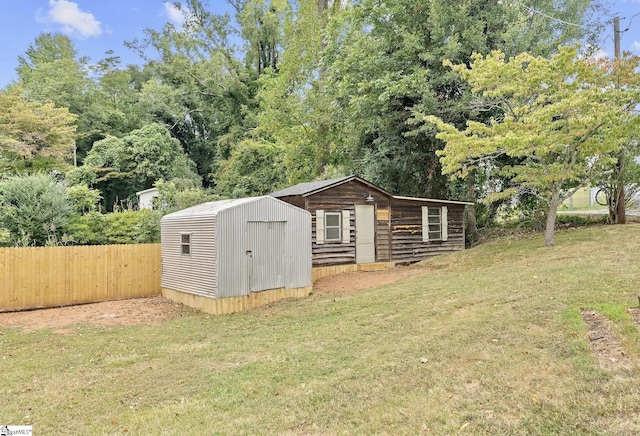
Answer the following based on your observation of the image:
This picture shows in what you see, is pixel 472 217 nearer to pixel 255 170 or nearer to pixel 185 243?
pixel 185 243

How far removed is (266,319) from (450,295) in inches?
136

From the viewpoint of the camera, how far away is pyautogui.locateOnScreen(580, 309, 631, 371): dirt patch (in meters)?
3.64

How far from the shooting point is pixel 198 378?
480cm

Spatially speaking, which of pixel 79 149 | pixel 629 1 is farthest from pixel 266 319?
pixel 79 149

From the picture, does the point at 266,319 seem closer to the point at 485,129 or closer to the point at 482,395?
the point at 482,395

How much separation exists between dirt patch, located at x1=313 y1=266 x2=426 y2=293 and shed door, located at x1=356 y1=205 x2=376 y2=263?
2.31ft

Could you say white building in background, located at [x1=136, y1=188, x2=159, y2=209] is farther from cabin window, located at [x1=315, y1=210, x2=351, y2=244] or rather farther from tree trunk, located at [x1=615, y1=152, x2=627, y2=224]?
tree trunk, located at [x1=615, y1=152, x2=627, y2=224]

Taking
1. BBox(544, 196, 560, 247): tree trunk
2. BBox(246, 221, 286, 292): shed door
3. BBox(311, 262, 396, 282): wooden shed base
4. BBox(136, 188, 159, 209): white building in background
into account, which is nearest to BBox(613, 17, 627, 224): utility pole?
BBox(544, 196, 560, 247): tree trunk

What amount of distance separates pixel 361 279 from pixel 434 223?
15.9ft

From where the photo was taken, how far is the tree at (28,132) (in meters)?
17.4

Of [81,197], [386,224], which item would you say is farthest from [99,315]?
[386,224]

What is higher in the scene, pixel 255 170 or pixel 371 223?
→ pixel 255 170

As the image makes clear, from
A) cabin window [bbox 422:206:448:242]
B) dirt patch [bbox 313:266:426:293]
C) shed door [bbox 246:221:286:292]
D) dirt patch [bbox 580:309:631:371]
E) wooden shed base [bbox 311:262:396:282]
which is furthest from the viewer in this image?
cabin window [bbox 422:206:448:242]

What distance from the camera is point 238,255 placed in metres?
Answer: 8.81
